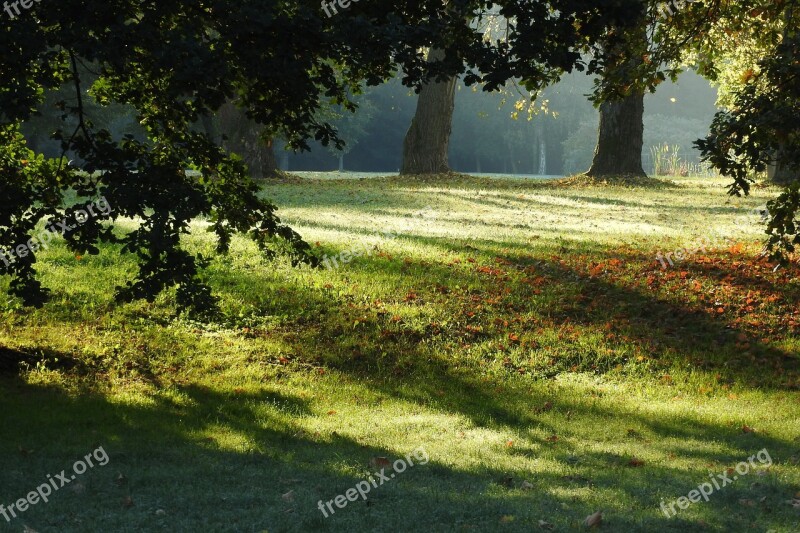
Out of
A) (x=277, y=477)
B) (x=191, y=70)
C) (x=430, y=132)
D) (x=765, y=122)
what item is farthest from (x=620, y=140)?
(x=191, y=70)

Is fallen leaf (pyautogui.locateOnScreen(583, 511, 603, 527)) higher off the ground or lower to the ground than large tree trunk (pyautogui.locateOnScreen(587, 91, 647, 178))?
lower

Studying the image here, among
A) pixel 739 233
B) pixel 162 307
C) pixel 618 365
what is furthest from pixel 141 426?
pixel 739 233

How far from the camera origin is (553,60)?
25.4 feet

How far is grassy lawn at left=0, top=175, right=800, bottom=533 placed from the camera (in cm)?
681

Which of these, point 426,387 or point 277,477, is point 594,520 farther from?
point 426,387

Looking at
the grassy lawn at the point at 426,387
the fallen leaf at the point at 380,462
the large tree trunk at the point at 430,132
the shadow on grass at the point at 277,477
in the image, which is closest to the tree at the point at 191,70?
the shadow on grass at the point at 277,477

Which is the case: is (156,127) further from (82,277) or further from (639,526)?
(639,526)

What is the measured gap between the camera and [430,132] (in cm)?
3531

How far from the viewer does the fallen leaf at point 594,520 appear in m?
6.20

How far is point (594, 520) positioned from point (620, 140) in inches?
1070

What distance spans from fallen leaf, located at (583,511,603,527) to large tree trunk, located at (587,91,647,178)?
86.3ft

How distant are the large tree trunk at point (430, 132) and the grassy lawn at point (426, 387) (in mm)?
15814

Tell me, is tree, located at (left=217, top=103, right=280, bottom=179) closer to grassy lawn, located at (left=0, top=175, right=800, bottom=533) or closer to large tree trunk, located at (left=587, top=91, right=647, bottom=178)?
large tree trunk, located at (left=587, top=91, right=647, bottom=178)

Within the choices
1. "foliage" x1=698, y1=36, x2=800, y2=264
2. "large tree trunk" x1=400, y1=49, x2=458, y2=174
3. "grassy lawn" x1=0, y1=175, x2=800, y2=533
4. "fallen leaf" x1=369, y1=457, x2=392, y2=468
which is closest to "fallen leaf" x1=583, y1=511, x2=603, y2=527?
"grassy lawn" x1=0, y1=175, x2=800, y2=533
